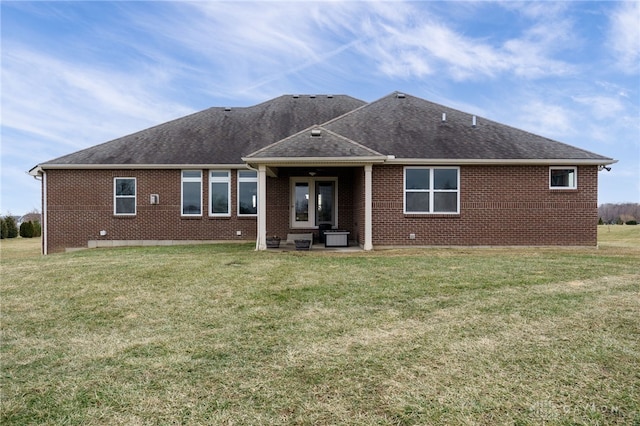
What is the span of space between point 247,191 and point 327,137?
453cm

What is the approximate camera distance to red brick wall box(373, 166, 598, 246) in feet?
42.2

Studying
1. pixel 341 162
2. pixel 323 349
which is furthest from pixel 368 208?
pixel 323 349

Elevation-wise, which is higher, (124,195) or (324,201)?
(124,195)

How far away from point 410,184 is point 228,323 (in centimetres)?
939

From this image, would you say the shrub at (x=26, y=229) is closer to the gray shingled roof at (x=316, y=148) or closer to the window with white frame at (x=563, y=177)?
the gray shingled roof at (x=316, y=148)

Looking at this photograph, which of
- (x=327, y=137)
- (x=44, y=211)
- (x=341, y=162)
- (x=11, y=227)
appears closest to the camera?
(x=341, y=162)

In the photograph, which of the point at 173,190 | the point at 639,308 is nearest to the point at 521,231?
the point at 639,308

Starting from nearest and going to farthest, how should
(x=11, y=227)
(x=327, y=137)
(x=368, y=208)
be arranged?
1. (x=368, y=208)
2. (x=327, y=137)
3. (x=11, y=227)

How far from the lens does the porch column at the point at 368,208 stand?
11.9 metres

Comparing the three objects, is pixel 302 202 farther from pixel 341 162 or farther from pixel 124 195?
pixel 124 195

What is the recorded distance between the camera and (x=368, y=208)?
12055 mm

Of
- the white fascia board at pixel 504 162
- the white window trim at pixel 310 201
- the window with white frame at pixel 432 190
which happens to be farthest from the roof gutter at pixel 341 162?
the white window trim at pixel 310 201

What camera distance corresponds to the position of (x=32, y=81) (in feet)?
49.1

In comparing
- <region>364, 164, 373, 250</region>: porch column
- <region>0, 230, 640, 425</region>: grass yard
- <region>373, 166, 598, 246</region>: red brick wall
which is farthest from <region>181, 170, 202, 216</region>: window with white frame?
<region>373, 166, 598, 246</region>: red brick wall
